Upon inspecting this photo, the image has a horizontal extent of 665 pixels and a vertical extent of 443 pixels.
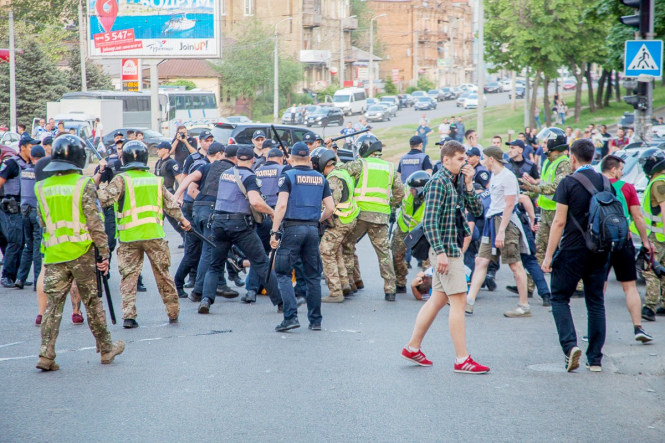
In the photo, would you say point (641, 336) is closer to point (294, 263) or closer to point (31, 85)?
point (294, 263)

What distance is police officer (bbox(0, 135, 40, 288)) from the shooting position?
1083cm

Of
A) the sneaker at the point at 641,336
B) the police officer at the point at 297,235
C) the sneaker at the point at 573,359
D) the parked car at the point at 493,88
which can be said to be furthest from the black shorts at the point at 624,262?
the parked car at the point at 493,88

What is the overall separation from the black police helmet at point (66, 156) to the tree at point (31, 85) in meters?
46.1

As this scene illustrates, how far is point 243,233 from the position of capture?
9117mm

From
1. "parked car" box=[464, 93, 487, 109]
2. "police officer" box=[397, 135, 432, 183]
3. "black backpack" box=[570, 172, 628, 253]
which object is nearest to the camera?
"black backpack" box=[570, 172, 628, 253]

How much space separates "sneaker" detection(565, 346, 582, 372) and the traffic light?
794 centimetres

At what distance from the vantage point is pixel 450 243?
662 centimetres

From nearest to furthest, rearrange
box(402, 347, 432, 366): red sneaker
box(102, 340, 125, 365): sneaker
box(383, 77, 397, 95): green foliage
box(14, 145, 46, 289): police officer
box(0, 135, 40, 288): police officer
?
box(402, 347, 432, 366): red sneaker < box(102, 340, 125, 365): sneaker < box(14, 145, 46, 289): police officer < box(0, 135, 40, 288): police officer < box(383, 77, 397, 95): green foliage

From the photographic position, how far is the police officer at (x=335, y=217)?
392 inches

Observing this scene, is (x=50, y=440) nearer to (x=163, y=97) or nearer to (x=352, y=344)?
(x=352, y=344)

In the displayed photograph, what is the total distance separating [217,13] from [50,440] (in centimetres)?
3613

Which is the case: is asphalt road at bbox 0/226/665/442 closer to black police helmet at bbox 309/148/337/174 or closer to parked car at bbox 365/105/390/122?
black police helmet at bbox 309/148/337/174

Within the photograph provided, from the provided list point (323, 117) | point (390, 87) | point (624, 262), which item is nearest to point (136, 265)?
point (624, 262)

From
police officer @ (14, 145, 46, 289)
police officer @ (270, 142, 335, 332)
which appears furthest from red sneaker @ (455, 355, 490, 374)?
police officer @ (14, 145, 46, 289)
